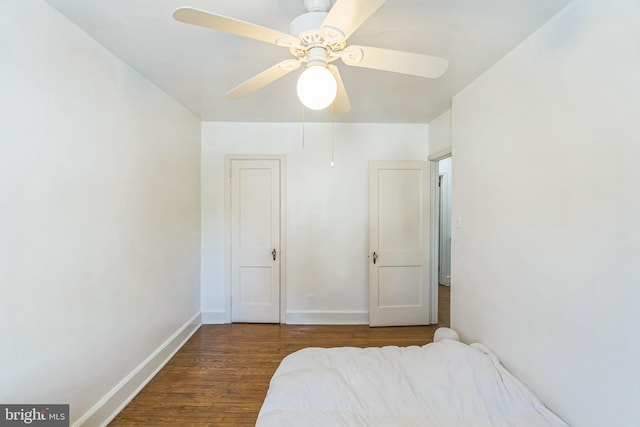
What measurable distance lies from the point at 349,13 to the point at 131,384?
Result: 2.83 metres

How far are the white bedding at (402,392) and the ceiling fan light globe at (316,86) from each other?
4.89 ft

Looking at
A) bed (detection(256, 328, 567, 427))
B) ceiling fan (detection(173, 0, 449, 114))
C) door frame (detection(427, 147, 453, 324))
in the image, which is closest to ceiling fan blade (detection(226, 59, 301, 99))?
ceiling fan (detection(173, 0, 449, 114))

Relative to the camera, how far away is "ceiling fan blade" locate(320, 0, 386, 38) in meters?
0.94

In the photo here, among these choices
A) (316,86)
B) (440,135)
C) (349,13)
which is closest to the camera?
(349,13)

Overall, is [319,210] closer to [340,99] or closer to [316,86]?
[340,99]

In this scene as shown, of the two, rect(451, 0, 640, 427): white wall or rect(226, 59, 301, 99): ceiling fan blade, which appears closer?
rect(451, 0, 640, 427): white wall

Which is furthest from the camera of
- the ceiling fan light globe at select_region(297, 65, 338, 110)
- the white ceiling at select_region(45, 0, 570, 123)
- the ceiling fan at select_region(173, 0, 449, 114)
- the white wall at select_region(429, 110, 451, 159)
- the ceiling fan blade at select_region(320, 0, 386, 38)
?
the white wall at select_region(429, 110, 451, 159)

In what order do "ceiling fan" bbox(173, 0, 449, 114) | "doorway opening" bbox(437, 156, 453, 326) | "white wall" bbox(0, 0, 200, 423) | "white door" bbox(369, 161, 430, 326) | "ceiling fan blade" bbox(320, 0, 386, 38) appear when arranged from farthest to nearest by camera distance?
"doorway opening" bbox(437, 156, 453, 326) → "white door" bbox(369, 161, 430, 326) → "white wall" bbox(0, 0, 200, 423) → "ceiling fan" bbox(173, 0, 449, 114) → "ceiling fan blade" bbox(320, 0, 386, 38)

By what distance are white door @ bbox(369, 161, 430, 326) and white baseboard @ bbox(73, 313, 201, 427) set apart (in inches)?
89.9

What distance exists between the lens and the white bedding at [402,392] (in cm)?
140

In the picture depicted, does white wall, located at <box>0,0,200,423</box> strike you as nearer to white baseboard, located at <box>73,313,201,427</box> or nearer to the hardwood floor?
white baseboard, located at <box>73,313,201,427</box>

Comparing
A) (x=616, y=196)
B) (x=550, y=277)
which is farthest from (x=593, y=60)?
(x=550, y=277)

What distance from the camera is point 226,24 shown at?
1.06 meters

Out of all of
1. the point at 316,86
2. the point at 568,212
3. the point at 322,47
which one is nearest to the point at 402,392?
the point at 568,212
